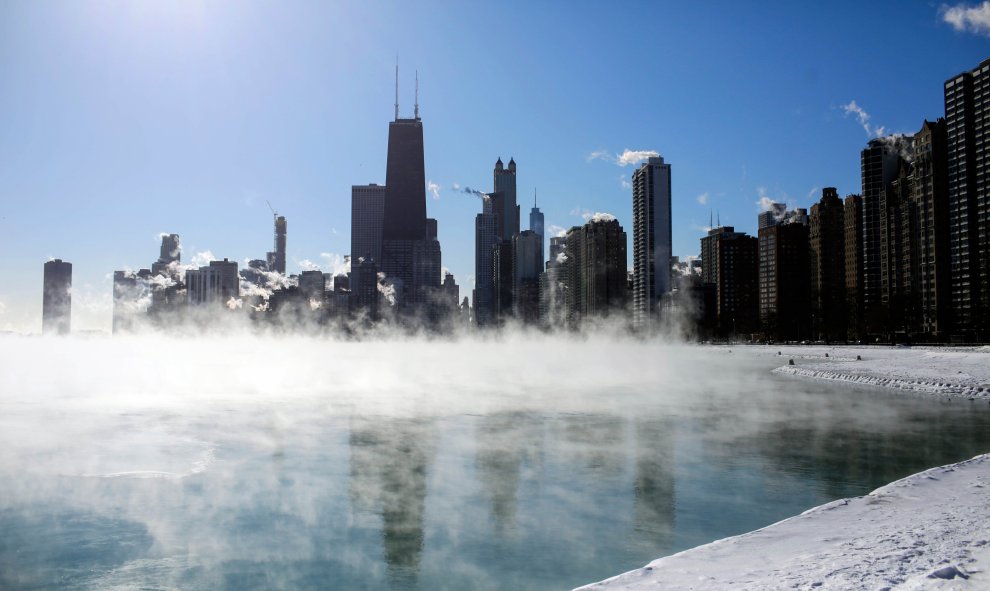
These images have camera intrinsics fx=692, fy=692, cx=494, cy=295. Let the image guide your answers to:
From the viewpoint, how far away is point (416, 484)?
1980 cm

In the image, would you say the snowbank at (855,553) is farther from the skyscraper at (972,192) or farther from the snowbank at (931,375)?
the skyscraper at (972,192)

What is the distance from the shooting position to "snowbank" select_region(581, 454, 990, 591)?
9.47 m

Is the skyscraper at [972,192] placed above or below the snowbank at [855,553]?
above

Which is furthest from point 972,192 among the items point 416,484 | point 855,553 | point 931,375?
point 855,553

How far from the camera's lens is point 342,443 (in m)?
27.1

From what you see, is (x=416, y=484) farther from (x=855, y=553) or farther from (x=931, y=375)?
(x=931, y=375)

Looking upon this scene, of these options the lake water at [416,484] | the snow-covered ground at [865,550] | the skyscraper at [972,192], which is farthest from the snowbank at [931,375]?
the skyscraper at [972,192]

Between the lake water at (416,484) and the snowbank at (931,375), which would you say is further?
the snowbank at (931,375)

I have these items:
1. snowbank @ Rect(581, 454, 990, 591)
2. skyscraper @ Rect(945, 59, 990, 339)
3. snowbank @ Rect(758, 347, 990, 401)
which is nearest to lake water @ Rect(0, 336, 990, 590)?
snowbank @ Rect(581, 454, 990, 591)

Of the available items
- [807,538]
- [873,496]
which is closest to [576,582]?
[807,538]

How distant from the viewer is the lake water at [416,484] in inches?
524

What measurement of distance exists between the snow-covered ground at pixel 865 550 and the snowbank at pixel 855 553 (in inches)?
0.5

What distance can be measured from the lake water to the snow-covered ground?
61.5 inches

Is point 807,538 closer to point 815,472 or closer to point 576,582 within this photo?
point 576,582
